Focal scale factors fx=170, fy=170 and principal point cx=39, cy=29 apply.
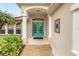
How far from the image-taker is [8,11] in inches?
215

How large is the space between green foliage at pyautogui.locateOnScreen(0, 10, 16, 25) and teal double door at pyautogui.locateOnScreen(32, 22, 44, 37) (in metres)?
5.31

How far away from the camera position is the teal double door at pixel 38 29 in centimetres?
1092

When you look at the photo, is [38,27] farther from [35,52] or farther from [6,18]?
[6,18]

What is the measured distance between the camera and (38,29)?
441 inches

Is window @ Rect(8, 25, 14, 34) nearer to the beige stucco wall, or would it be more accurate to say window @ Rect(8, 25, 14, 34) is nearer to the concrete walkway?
the concrete walkway

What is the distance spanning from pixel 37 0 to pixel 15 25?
3.12 meters

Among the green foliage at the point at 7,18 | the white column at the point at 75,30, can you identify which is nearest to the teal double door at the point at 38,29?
the green foliage at the point at 7,18

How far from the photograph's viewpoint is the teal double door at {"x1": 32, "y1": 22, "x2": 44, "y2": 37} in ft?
35.8

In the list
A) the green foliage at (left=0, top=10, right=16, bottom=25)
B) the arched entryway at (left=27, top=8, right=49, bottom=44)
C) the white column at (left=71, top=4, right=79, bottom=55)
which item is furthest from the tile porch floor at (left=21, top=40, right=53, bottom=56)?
the white column at (left=71, top=4, right=79, bottom=55)

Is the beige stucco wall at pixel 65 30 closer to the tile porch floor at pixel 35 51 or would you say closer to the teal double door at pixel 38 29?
the tile porch floor at pixel 35 51

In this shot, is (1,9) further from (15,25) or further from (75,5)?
(75,5)

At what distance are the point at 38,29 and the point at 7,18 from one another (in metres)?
6.04

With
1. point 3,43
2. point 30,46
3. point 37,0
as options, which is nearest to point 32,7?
point 30,46

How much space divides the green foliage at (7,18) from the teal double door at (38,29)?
531 cm
